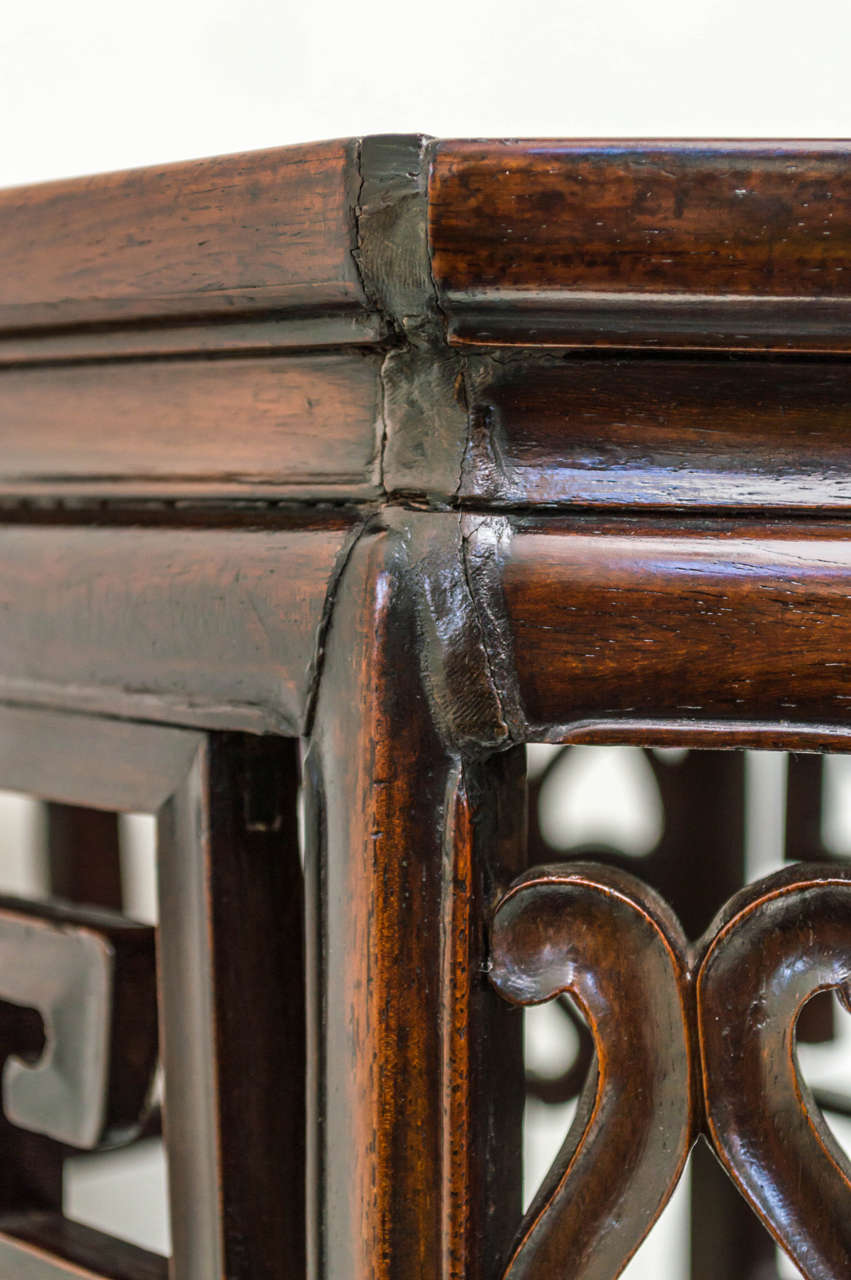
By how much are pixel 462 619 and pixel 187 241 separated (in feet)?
0.34

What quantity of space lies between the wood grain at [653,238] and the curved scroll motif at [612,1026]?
0.12 metres

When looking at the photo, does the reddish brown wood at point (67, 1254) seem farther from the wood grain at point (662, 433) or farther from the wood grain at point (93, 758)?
the wood grain at point (662, 433)

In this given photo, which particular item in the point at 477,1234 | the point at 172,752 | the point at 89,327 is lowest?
the point at 477,1234

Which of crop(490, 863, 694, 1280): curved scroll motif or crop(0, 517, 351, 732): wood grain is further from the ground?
crop(0, 517, 351, 732): wood grain

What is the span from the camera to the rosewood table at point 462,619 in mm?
236

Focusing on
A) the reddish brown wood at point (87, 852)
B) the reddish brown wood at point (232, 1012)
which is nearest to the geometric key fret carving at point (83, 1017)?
the reddish brown wood at point (232, 1012)

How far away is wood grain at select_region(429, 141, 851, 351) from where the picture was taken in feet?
0.72

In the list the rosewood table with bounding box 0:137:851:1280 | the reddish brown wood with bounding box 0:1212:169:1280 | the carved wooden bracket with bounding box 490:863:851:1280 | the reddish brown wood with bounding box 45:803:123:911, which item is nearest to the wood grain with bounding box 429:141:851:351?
the rosewood table with bounding box 0:137:851:1280

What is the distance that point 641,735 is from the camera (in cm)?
26

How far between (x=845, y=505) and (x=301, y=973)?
18cm

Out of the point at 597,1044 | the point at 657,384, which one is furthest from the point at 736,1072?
the point at 657,384

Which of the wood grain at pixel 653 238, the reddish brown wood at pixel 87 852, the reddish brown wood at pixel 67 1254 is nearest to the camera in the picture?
the wood grain at pixel 653 238

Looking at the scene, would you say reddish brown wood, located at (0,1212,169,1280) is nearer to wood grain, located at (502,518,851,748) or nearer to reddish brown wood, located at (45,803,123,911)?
wood grain, located at (502,518,851,748)

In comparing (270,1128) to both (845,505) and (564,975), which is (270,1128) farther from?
(845,505)
